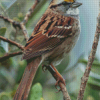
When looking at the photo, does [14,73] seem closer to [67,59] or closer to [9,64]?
[9,64]

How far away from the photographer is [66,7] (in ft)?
6.10

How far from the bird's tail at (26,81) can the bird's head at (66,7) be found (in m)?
0.57

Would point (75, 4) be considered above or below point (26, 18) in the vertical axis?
above

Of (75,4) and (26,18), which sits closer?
(75,4)

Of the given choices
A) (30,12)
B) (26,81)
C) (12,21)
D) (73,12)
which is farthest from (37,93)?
(30,12)

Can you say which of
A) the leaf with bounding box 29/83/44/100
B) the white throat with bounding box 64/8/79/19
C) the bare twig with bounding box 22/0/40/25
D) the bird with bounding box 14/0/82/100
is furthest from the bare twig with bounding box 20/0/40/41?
the leaf with bounding box 29/83/44/100

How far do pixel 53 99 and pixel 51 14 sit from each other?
801mm

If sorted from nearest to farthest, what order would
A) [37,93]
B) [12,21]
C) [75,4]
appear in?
[37,93] → [75,4] → [12,21]

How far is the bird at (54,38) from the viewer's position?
1565 millimetres

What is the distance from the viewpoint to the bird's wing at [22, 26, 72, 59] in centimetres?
156

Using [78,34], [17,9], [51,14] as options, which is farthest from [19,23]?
[78,34]

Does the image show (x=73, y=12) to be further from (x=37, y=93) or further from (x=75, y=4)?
(x=37, y=93)

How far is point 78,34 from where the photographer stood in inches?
70.4

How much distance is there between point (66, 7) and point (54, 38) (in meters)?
0.37
